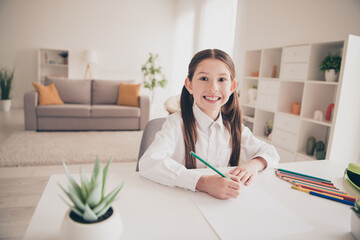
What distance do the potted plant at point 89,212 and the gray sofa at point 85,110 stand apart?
3697 mm

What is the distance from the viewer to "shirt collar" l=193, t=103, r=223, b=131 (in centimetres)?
113

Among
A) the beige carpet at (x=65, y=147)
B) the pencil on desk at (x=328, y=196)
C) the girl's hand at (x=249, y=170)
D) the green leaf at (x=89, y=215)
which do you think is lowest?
the beige carpet at (x=65, y=147)

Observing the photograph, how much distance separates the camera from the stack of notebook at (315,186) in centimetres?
78

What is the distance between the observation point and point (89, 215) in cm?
46

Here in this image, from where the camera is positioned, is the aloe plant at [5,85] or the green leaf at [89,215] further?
the aloe plant at [5,85]

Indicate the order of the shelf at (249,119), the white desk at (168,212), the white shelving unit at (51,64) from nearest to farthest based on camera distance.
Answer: the white desk at (168,212) → the shelf at (249,119) → the white shelving unit at (51,64)

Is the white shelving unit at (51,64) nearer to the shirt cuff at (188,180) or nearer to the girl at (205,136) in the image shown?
the girl at (205,136)

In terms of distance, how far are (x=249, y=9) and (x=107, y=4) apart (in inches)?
161

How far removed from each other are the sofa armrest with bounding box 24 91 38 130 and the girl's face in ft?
11.6

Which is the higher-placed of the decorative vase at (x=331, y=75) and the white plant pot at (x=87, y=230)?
the decorative vase at (x=331, y=75)

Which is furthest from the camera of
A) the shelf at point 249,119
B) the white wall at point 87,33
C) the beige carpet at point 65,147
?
the white wall at point 87,33

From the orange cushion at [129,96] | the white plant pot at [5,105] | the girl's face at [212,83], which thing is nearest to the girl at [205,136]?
the girl's face at [212,83]

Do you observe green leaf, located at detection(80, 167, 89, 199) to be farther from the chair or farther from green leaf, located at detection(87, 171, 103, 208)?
the chair

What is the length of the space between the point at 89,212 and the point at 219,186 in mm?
402
